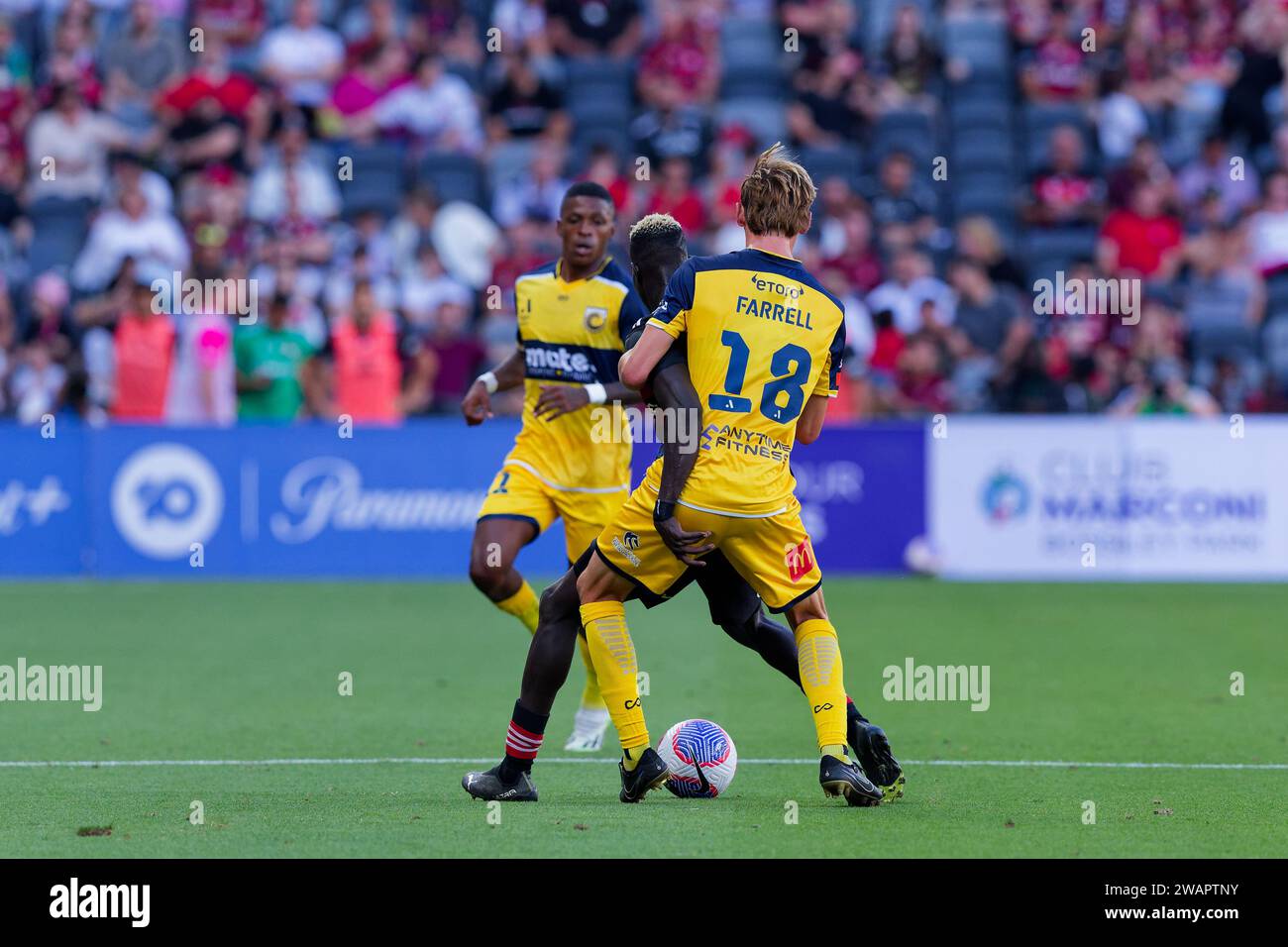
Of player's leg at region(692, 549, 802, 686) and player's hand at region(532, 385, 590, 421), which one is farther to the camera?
Result: player's hand at region(532, 385, 590, 421)

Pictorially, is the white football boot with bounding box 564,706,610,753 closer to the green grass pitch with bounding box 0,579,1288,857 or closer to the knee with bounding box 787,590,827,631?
the green grass pitch with bounding box 0,579,1288,857

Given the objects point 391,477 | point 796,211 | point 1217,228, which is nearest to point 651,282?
point 796,211

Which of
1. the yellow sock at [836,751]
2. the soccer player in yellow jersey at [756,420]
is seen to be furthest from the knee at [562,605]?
the yellow sock at [836,751]

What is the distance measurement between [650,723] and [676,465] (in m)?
2.84

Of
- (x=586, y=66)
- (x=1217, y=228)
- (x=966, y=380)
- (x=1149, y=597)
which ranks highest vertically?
(x=586, y=66)

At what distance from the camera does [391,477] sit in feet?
57.1

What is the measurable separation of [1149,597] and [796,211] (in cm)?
972

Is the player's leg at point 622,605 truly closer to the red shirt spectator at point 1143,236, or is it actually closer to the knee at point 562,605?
the knee at point 562,605

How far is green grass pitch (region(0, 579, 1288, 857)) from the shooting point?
6.91 metres

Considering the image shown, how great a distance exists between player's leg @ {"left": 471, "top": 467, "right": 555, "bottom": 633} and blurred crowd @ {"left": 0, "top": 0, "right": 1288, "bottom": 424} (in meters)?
8.39

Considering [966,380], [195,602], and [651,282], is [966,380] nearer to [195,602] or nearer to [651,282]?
[195,602]

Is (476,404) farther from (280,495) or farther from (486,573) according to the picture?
(280,495)

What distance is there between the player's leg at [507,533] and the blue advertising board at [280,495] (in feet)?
24.0

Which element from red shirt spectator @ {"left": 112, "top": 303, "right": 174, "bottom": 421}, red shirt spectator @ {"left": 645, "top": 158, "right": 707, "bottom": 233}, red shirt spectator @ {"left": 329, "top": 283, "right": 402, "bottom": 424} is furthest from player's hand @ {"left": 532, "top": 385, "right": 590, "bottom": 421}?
red shirt spectator @ {"left": 645, "top": 158, "right": 707, "bottom": 233}
